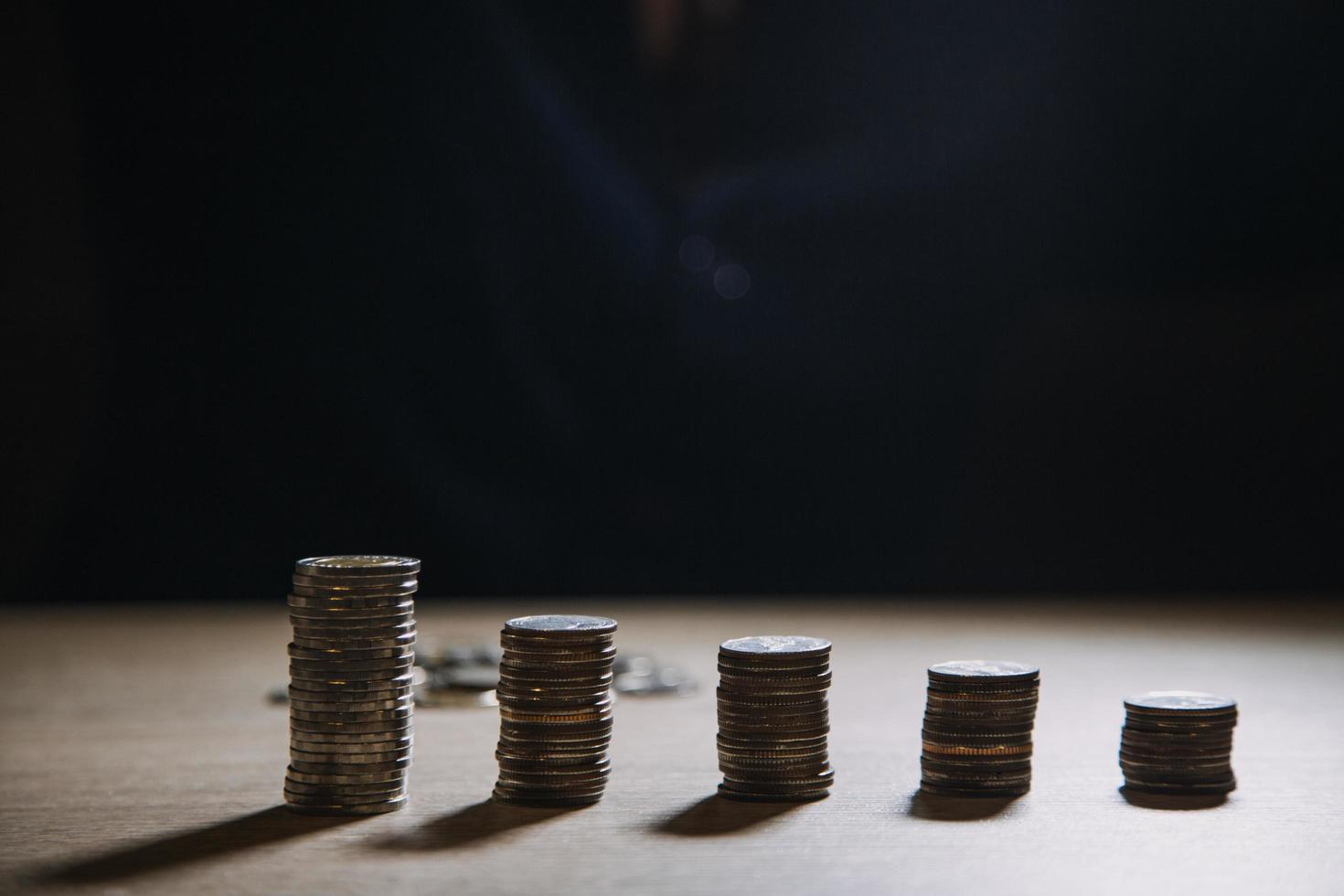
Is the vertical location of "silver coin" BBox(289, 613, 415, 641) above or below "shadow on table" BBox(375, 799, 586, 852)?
above

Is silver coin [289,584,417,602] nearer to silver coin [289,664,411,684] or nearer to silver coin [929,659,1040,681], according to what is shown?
silver coin [289,664,411,684]

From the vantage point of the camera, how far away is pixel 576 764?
2246 mm

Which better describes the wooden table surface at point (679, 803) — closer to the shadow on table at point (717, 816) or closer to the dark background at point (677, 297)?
the shadow on table at point (717, 816)

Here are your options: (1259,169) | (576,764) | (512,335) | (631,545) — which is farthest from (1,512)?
(1259,169)

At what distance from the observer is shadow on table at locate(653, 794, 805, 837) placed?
208 cm

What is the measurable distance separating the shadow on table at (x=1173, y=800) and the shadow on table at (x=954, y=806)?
198mm

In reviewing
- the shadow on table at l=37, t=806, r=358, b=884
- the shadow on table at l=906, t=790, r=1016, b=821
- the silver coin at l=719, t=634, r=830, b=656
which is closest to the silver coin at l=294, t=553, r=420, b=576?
the shadow on table at l=37, t=806, r=358, b=884

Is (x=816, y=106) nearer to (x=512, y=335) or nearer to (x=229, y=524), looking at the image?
(x=512, y=335)

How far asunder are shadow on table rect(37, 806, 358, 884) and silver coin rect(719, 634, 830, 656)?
0.65m

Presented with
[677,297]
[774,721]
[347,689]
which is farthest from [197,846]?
[677,297]

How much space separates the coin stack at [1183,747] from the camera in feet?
7.61

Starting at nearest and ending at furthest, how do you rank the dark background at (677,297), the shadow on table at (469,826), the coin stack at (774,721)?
the shadow on table at (469,826), the coin stack at (774,721), the dark background at (677,297)

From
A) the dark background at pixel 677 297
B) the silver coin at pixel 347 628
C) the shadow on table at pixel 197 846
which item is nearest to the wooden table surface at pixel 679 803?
the shadow on table at pixel 197 846

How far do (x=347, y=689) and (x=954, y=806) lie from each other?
3.19 ft
